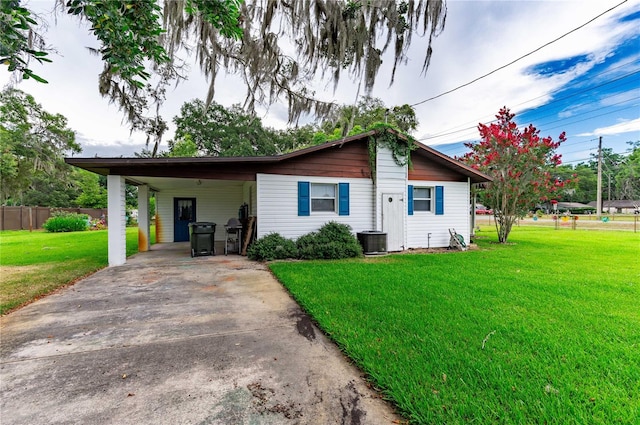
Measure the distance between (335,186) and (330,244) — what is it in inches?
78.6

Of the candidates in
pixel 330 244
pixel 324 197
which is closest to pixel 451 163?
pixel 324 197

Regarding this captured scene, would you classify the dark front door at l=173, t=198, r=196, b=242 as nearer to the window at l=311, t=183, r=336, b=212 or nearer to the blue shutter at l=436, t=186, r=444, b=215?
the window at l=311, t=183, r=336, b=212

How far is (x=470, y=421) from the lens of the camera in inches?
64.5

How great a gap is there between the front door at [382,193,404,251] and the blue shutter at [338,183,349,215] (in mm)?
1227

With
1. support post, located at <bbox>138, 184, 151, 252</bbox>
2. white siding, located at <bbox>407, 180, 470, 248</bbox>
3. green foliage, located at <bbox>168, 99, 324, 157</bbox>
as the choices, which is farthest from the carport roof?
green foliage, located at <bbox>168, 99, 324, 157</bbox>

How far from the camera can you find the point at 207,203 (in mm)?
12148

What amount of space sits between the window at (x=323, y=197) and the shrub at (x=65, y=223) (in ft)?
54.5

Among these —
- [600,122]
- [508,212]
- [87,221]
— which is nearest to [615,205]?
[600,122]

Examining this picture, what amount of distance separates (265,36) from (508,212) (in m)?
10.8

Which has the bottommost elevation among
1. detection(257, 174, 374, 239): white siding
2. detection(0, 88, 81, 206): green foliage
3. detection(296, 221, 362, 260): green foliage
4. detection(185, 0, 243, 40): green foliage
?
detection(296, 221, 362, 260): green foliage

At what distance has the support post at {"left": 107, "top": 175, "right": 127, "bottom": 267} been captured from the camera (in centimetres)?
679

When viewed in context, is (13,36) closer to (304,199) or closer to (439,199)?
(304,199)

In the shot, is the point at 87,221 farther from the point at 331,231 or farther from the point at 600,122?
the point at 600,122

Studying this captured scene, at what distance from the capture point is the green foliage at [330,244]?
7734mm
